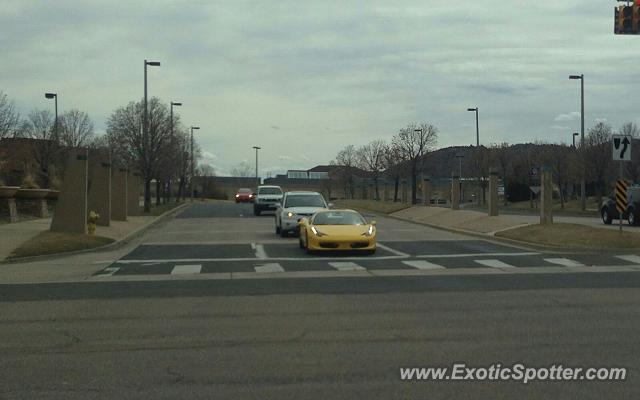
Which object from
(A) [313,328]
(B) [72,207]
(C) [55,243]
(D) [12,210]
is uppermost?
(B) [72,207]

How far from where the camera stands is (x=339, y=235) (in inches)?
829

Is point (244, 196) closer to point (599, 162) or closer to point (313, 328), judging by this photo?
point (599, 162)

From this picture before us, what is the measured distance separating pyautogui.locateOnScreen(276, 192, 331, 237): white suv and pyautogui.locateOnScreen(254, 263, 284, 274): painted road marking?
27.3 ft

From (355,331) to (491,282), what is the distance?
19.3ft

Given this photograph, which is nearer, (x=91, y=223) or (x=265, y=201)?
(x=91, y=223)

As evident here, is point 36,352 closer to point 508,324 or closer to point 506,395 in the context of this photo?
point 506,395

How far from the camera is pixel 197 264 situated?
19.0 m

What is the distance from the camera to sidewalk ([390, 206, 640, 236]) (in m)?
29.3

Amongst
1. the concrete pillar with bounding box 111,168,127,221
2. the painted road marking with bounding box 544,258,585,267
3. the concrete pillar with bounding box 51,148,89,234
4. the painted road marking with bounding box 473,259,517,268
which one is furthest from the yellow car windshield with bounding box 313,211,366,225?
the concrete pillar with bounding box 111,168,127,221

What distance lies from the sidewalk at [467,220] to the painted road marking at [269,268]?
11.5 metres

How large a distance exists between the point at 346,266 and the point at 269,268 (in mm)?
1766

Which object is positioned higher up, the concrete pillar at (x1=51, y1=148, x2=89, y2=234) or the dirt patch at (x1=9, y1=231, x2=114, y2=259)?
the concrete pillar at (x1=51, y1=148, x2=89, y2=234)

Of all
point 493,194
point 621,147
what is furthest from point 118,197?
point 621,147

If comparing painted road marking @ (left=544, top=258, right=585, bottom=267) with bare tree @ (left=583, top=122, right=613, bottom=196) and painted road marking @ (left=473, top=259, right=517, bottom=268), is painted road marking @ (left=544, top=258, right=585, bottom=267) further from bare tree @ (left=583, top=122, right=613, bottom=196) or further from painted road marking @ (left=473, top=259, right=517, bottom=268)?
bare tree @ (left=583, top=122, right=613, bottom=196)
